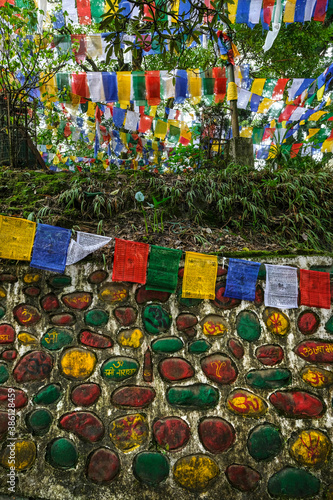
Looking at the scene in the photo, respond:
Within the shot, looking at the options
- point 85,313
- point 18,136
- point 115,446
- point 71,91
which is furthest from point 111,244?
point 71,91

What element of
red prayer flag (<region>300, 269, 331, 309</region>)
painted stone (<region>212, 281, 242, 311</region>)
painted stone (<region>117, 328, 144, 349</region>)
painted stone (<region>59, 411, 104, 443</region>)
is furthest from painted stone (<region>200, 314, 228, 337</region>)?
painted stone (<region>59, 411, 104, 443</region>)

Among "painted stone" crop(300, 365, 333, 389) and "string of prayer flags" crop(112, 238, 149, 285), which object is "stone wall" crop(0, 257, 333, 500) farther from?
"string of prayer flags" crop(112, 238, 149, 285)

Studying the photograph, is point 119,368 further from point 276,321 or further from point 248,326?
point 276,321

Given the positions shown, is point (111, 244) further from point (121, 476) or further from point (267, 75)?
point (267, 75)

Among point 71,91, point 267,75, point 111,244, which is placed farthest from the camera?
point 267,75

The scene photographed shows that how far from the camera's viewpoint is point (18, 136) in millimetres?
5152

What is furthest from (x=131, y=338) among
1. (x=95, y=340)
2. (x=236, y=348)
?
(x=236, y=348)

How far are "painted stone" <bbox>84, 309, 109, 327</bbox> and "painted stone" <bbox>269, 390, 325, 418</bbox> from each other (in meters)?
1.67

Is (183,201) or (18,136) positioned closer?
(183,201)

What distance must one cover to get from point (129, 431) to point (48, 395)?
0.80 meters

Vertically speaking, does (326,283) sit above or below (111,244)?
below

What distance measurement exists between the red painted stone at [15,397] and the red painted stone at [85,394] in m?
0.45

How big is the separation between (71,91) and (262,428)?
274 inches

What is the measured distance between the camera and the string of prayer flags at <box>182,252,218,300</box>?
2918 mm
